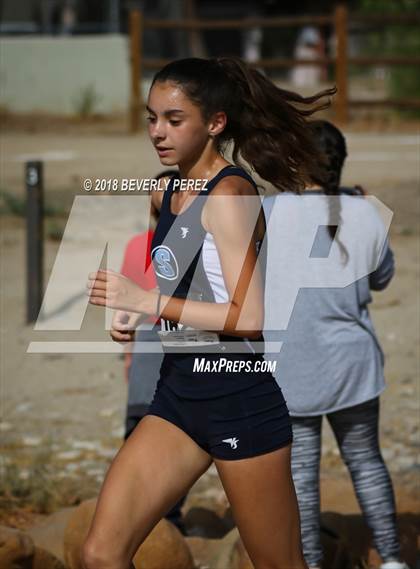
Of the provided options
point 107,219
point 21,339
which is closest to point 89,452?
point 21,339

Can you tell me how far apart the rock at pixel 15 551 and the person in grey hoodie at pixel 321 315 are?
3.11 ft

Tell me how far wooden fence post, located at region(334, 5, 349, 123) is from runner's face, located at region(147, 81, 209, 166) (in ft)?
44.1

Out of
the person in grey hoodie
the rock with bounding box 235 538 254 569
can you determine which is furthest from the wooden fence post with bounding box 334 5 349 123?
the rock with bounding box 235 538 254 569

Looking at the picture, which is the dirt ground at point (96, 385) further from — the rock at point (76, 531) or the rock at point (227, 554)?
the rock at point (76, 531)

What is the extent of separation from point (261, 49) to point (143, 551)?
26721 millimetres

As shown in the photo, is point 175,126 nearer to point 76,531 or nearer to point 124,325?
point 124,325

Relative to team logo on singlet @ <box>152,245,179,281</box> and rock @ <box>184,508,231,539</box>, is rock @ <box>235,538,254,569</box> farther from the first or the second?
team logo on singlet @ <box>152,245,179,281</box>

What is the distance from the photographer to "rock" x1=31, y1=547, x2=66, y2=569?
13.5ft

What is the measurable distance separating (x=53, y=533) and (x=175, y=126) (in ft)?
6.51

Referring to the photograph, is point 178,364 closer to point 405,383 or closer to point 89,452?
point 89,452

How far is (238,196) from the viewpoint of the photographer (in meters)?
3.18

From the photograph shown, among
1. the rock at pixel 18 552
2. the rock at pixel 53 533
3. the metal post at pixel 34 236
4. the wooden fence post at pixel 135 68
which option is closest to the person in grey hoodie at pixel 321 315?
the rock at pixel 18 552

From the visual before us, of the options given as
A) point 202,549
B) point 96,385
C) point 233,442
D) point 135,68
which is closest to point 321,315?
point 233,442

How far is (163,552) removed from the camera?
13.9 ft
